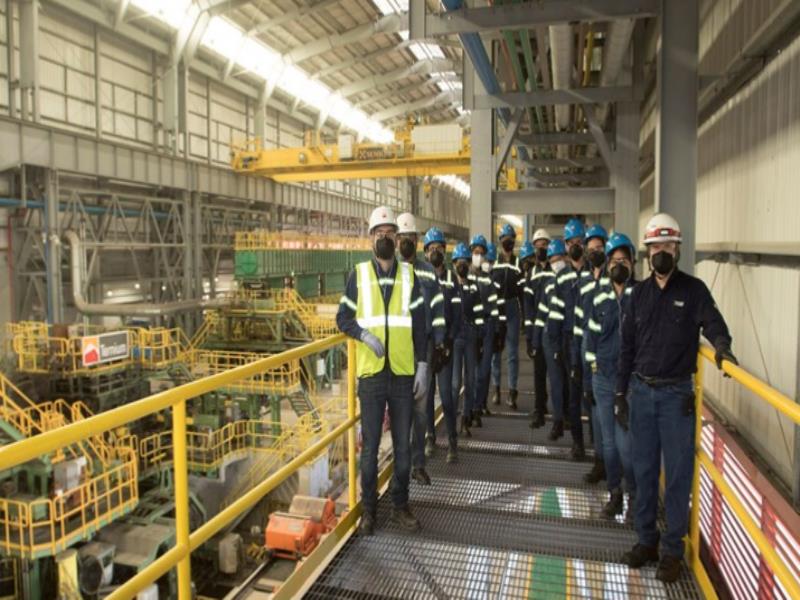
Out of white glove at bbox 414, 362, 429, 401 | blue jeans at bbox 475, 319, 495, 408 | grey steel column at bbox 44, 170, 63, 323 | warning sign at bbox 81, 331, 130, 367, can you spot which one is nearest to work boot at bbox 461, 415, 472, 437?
blue jeans at bbox 475, 319, 495, 408

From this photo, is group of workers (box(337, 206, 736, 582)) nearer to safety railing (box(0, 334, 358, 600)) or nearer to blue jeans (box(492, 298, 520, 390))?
safety railing (box(0, 334, 358, 600))

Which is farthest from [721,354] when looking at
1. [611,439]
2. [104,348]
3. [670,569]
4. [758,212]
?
[104,348]

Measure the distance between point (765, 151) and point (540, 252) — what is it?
2.64 m

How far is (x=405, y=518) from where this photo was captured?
4.38 metres

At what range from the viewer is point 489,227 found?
966cm

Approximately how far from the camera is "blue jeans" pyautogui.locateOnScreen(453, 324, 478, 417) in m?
6.33

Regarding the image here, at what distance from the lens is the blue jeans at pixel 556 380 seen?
630cm

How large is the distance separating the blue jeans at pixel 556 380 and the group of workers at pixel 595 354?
0.07ft

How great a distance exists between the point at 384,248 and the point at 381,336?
0.58m

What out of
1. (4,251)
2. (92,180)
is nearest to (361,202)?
(92,180)

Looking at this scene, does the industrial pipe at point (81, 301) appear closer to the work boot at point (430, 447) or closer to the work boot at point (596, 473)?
the work boot at point (430, 447)

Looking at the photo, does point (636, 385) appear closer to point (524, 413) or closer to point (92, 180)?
point (524, 413)

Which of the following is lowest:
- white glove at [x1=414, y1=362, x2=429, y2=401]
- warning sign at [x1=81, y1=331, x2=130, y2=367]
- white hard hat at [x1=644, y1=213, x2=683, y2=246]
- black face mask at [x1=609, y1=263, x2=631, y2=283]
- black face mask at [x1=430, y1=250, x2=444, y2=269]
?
warning sign at [x1=81, y1=331, x2=130, y2=367]

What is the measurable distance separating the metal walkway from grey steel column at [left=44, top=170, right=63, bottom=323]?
594 inches
